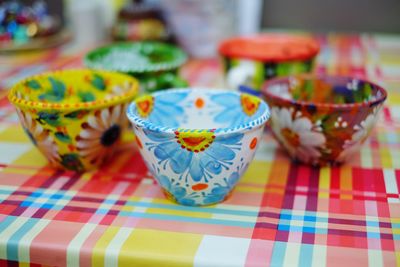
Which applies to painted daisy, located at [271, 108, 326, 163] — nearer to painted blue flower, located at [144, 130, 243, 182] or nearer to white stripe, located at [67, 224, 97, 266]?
painted blue flower, located at [144, 130, 243, 182]

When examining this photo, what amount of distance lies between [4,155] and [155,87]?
21 cm

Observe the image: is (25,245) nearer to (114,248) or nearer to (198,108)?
(114,248)

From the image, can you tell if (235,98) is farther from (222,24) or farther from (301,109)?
(222,24)

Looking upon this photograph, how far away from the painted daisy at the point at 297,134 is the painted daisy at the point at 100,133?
0.17m

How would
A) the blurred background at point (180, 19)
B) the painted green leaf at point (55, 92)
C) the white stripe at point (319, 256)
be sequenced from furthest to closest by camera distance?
the blurred background at point (180, 19) → the painted green leaf at point (55, 92) → the white stripe at point (319, 256)

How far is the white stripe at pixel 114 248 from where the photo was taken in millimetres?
432

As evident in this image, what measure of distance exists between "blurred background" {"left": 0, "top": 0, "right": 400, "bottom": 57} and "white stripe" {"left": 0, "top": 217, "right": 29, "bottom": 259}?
69cm

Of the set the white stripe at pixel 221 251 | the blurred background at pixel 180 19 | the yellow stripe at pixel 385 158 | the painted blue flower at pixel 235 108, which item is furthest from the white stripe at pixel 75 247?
the blurred background at pixel 180 19

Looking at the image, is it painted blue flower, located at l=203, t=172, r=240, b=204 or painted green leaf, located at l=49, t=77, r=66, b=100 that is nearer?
painted blue flower, located at l=203, t=172, r=240, b=204

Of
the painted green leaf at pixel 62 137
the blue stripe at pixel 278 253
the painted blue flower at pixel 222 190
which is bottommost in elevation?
the blue stripe at pixel 278 253

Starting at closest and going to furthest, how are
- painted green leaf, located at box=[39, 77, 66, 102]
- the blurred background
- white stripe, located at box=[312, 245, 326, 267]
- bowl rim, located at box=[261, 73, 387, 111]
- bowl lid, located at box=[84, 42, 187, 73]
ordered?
white stripe, located at box=[312, 245, 326, 267] < bowl rim, located at box=[261, 73, 387, 111] < painted green leaf, located at box=[39, 77, 66, 102] < bowl lid, located at box=[84, 42, 187, 73] < the blurred background

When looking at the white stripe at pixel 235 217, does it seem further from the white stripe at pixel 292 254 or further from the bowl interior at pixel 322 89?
the bowl interior at pixel 322 89

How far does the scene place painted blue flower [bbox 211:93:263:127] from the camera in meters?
0.55

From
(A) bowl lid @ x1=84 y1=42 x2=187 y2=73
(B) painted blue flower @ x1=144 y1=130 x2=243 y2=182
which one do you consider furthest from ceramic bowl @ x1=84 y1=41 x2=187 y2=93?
(B) painted blue flower @ x1=144 y1=130 x2=243 y2=182
